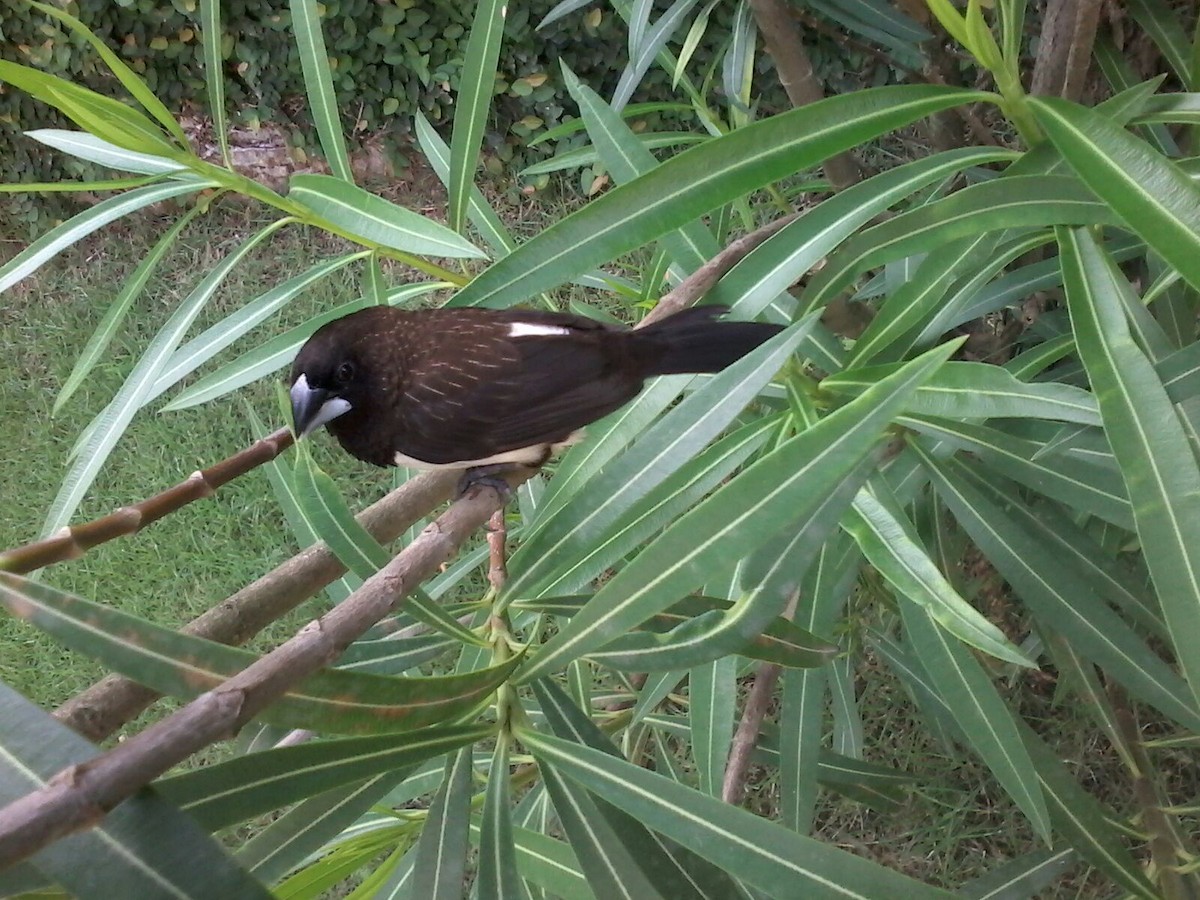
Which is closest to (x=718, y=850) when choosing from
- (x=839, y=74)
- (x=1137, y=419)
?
(x=1137, y=419)

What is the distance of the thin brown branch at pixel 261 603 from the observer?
56 cm

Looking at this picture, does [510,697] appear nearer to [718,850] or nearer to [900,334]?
[718,850]

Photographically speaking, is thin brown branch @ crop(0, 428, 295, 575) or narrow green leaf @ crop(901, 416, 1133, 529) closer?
thin brown branch @ crop(0, 428, 295, 575)

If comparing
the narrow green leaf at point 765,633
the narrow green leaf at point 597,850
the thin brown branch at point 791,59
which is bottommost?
the narrow green leaf at point 597,850

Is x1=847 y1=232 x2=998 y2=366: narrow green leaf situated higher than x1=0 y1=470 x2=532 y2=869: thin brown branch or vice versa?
x1=847 y1=232 x2=998 y2=366: narrow green leaf

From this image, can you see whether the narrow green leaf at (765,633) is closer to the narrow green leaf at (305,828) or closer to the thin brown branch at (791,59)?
the narrow green leaf at (305,828)

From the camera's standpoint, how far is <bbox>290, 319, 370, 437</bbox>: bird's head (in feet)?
3.46

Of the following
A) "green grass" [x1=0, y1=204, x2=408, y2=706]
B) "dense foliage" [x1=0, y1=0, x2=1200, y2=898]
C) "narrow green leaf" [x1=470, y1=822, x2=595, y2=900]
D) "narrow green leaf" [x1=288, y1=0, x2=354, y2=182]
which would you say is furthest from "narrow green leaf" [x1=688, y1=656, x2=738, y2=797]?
"green grass" [x1=0, y1=204, x2=408, y2=706]

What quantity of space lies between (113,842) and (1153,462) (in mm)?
644

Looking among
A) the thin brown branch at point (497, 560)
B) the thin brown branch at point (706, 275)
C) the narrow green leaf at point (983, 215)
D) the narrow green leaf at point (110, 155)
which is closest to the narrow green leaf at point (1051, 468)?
the narrow green leaf at point (983, 215)

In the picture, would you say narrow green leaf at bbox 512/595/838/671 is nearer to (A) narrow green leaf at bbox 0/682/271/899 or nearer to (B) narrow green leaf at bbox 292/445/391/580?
(B) narrow green leaf at bbox 292/445/391/580

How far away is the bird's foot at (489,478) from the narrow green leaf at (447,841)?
34 centimetres

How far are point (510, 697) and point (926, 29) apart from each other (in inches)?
50.5

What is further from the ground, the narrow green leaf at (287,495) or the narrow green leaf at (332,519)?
the narrow green leaf at (287,495)
